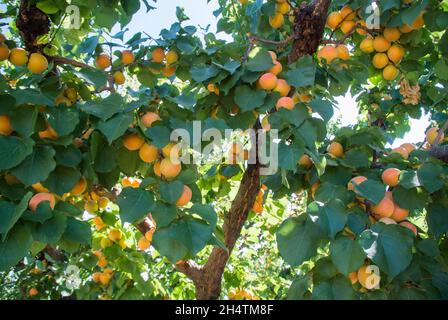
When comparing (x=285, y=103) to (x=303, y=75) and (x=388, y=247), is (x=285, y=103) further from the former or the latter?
(x=388, y=247)

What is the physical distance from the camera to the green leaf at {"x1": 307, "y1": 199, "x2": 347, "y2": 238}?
1.08 m

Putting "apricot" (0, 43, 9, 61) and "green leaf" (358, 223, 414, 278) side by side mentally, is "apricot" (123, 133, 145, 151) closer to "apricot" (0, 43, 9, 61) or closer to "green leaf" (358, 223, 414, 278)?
"apricot" (0, 43, 9, 61)

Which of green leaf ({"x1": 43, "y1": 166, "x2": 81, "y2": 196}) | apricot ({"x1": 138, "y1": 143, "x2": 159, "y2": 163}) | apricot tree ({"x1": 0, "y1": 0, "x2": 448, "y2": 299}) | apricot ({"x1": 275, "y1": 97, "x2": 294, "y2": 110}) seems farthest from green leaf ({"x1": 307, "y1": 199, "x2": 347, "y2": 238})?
green leaf ({"x1": 43, "y1": 166, "x2": 81, "y2": 196})

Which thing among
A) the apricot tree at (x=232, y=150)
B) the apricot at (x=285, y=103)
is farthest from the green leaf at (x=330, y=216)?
the apricot at (x=285, y=103)

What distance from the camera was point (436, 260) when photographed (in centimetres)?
→ 123

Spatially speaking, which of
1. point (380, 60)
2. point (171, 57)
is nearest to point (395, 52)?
point (380, 60)

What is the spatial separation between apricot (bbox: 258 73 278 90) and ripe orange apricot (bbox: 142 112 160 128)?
357 mm

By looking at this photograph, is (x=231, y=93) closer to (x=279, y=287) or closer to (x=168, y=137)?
(x=168, y=137)

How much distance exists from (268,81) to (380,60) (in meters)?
0.62

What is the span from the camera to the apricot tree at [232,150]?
1.10m

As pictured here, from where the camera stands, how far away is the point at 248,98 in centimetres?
143

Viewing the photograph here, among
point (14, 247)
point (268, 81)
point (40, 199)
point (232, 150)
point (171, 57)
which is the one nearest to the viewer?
point (14, 247)
